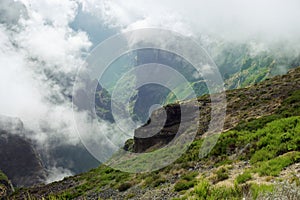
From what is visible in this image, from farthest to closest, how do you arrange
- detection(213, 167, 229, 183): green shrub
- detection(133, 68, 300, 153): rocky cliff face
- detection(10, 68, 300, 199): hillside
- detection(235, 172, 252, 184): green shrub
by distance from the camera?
detection(133, 68, 300, 153): rocky cliff face → detection(213, 167, 229, 183): green shrub → detection(235, 172, 252, 184): green shrub → detection(10, 68, 300, 199): hillside

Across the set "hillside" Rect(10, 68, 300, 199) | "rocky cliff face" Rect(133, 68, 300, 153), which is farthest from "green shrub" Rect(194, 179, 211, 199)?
"rocky cliff face" Rect(133, 68, 300, 153)

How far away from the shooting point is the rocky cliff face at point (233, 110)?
1538 inches

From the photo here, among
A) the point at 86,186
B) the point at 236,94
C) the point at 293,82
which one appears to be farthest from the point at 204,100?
the point at 86,186

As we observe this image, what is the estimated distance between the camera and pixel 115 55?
28.0 metres

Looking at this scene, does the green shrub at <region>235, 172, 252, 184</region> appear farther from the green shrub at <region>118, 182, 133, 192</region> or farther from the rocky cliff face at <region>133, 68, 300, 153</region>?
the rocky cliff face at <region>133, 68, 300, 153</region>

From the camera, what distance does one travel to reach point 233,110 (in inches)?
1777

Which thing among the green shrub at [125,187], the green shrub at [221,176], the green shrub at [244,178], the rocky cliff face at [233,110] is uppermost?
the rocky cliff face at [233,110]

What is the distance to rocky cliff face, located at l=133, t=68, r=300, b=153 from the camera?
39.1 meters

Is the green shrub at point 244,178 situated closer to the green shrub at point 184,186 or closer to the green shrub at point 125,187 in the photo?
the green shrub at point 184,186

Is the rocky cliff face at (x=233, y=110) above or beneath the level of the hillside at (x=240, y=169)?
above

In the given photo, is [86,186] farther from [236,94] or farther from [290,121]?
[236,94]

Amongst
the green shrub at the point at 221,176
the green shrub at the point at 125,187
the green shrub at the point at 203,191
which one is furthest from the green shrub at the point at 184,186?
the green shrub at the point at 125,187

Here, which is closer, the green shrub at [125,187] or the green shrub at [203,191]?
the green shrub at [203,191]

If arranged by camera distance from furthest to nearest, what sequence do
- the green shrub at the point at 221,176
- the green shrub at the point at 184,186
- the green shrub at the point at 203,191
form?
1. the green shrub at the point at 184,186
2. the green shrub at the point at 221,176
3. the green shrub at the point at 203,191
